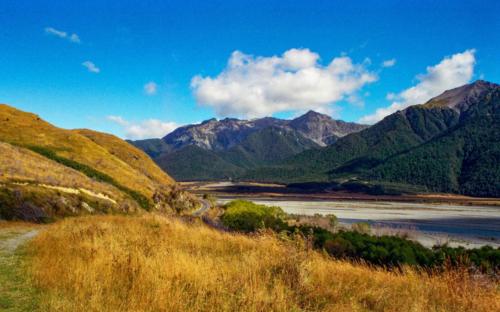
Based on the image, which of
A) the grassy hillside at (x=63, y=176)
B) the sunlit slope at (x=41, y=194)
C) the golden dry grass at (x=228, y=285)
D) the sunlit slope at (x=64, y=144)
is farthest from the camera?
the sunlit slope at (x=64, y=144)

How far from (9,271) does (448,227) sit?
7214 centimetres

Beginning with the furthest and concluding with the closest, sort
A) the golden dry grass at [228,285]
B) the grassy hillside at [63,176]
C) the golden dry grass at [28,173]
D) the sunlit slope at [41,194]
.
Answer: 1. the golden dry grass at [28,173]
2. the grassy hillside at [63,176]
3. the sunlit slope at [41,194]
4. the golden dry grass at [228,285]

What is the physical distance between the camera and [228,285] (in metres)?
6.40

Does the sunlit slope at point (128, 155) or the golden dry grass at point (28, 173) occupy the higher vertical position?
the sunlit slope at point (128, 155)

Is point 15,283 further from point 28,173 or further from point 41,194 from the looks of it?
point 28,173

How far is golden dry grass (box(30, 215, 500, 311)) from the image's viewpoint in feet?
18.5

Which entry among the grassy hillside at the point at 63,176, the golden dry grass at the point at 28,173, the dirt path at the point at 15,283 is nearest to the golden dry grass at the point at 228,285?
the dirt path at the point at 15,283

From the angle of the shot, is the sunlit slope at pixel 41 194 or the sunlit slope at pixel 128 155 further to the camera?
the sunlit slope at pixel 128 155

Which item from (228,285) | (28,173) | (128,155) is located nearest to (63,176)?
(28,173)

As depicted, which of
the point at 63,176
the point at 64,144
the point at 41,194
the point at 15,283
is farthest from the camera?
the point at 64,144

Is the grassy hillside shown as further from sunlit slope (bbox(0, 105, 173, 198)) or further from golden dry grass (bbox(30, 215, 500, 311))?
golden dry grass (bbox(30, 215, 500, 311))

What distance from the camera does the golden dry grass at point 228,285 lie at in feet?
18.5

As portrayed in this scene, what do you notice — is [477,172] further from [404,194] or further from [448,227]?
[448,227]

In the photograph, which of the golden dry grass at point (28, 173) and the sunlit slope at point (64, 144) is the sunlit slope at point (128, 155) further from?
the golden dry grass at point (28, 173)
